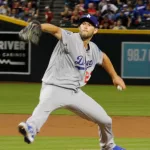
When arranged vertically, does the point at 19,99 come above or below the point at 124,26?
below

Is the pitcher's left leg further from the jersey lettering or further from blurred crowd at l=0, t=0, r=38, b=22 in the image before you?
blurred crowd at l=0, t=0, r=38, b=22

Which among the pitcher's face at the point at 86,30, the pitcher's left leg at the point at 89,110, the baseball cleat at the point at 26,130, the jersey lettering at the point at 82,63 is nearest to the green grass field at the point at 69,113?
the pitcher's left leg at the point at 89,110

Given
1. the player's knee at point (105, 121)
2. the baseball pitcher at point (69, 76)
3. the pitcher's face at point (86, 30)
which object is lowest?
the player's knee at point (105, 121)

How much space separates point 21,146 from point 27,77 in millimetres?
10310

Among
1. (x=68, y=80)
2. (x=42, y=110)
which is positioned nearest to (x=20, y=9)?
(x=68, y=80)

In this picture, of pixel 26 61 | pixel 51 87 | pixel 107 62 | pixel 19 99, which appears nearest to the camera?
pixel 51 87

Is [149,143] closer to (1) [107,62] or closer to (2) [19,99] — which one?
(1) [107,62]

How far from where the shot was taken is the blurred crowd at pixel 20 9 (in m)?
22.0

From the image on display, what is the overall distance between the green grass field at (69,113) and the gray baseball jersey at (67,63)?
5.96ft

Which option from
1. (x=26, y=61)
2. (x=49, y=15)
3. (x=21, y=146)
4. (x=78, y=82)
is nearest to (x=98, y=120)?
(x=78, y=82)

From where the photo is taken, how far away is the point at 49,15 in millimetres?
21906

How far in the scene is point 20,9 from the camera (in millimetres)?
22656

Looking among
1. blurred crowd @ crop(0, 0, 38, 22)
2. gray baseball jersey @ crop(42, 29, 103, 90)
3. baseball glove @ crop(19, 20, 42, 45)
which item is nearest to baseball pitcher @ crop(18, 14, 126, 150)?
gray baseball jersey @ crop(42, 29, 103, 90)

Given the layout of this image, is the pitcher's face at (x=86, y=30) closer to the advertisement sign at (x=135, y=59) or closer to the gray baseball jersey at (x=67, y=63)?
the gray baseball jersey at (x=67, y=63)
